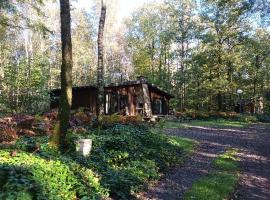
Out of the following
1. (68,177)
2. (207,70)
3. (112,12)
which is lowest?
(68,177)

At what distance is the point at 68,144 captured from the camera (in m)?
10.8

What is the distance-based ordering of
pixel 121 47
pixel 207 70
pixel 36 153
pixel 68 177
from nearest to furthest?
pixel 68 177 < pixel 36 153 < pixel 207 70 < pixel 121 47

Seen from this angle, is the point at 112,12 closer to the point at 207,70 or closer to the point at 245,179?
the point at 207,70

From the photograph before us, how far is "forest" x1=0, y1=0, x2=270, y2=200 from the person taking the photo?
891 centimetres

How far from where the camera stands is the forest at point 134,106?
351 inches

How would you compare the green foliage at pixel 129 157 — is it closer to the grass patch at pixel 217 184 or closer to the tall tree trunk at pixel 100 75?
the grass patch at pixel 217 184

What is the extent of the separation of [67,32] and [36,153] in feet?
11.0

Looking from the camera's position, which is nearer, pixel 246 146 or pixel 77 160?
pixel 77 160

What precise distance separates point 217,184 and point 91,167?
3.35 metres

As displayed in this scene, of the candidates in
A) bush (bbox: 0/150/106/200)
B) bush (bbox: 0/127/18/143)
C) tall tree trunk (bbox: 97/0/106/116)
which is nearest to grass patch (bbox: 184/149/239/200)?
bush (bbox: 0/150/106/200)

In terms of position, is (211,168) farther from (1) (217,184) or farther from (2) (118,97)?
(2) (118,97)

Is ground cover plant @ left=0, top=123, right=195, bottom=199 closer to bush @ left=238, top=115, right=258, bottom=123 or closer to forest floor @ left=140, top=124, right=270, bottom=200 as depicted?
forest floor @ left=140, top=124, right=270, bottom=200

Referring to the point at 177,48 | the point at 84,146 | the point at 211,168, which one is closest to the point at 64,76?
the point at 84,146

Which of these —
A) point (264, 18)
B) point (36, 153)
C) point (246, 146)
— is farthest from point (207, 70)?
point (36, 153)
